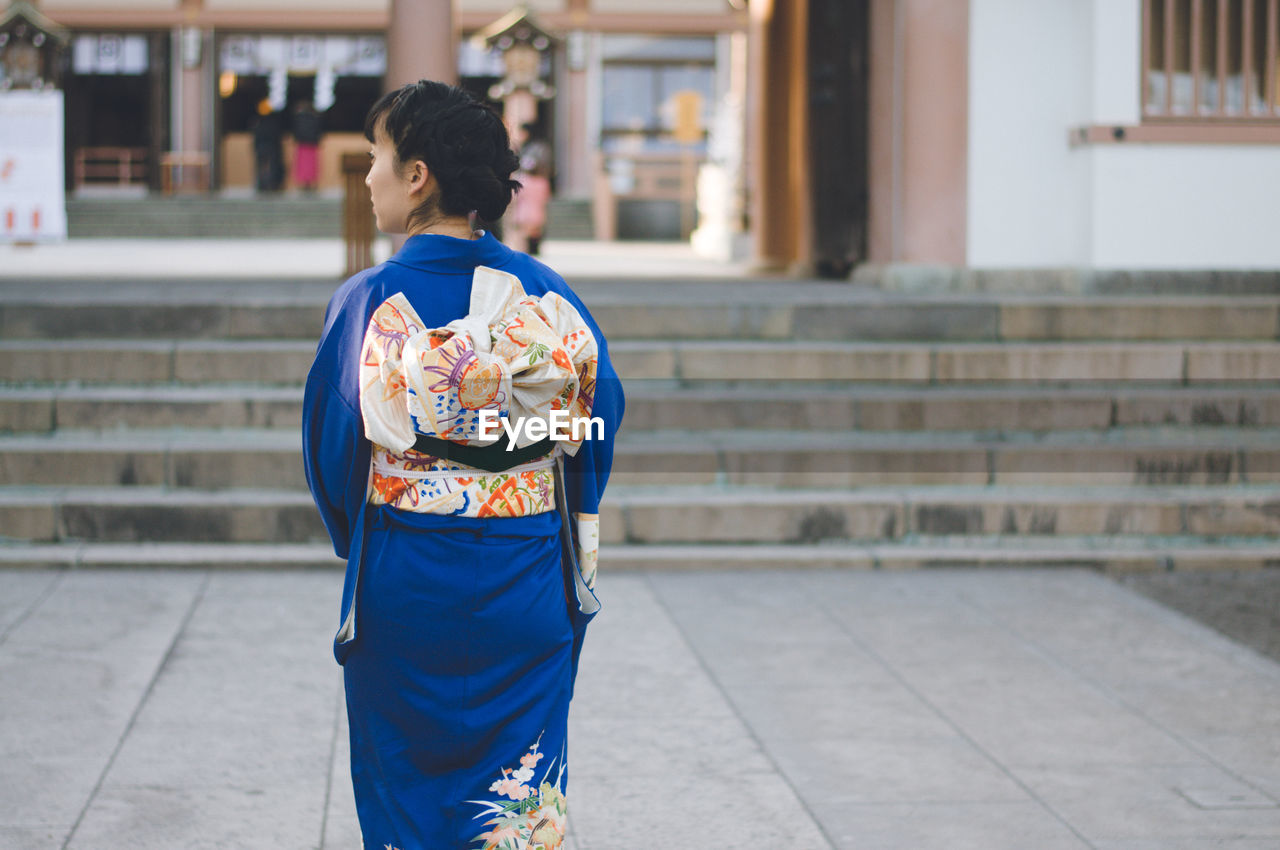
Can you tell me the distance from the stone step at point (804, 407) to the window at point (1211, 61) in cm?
245

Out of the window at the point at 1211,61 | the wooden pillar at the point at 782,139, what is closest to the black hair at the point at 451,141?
the window at the point at 1211,61

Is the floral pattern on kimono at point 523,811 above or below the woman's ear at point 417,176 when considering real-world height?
below

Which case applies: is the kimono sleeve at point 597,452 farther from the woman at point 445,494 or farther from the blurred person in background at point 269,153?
the blurred person in background at point 269,153

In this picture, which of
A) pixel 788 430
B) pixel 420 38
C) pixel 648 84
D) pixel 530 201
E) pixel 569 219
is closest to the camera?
pixel 788 430

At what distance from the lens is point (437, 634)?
105 inches

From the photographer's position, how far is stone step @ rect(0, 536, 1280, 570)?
6.86 metres

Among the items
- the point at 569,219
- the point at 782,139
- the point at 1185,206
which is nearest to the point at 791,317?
the point at 1185,206

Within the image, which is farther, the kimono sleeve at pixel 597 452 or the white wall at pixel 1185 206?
the white wall at pixel 1185 206

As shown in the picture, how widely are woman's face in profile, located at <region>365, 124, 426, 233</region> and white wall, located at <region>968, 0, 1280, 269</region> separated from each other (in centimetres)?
784

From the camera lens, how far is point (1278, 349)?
8453mm

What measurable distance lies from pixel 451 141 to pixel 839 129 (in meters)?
9.57

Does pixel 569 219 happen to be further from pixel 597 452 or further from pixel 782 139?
pixel 597 452

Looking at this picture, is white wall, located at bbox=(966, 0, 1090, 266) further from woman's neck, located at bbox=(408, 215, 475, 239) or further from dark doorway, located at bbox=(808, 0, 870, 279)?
woman's neck, located at bbox=(408, 215, 475, 239)

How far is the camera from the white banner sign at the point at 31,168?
15.0 m
